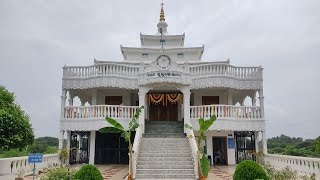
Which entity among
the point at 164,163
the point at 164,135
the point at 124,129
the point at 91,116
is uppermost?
the point at 91,116

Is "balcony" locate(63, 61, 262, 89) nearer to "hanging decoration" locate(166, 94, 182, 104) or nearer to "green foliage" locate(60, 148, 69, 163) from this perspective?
"hanging decoration" locate(166, 94, 182, 104)

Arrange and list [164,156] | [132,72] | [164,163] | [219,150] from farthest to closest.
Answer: [219,150] → [132,72] → [164,156] → [164,163]

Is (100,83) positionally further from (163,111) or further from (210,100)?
(210,100)

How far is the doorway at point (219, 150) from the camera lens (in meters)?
17.8

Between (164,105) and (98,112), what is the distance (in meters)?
4.71

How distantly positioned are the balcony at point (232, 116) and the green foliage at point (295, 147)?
9.44ft

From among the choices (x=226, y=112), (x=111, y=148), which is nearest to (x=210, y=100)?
(x=226, y=112)

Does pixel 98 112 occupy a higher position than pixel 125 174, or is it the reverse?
pixel 98 112

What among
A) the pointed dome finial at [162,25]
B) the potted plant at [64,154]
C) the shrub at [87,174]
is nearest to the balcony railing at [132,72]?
the potted plant at [64,154]

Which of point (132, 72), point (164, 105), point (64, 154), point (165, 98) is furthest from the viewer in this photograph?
point (164, 105)

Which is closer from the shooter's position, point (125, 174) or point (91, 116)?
point (125, 174)

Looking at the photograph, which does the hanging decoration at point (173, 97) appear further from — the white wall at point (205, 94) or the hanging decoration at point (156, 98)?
the white wall at point (205, 94)

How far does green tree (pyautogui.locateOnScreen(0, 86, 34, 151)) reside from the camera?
336 inches

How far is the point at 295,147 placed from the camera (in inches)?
1283
